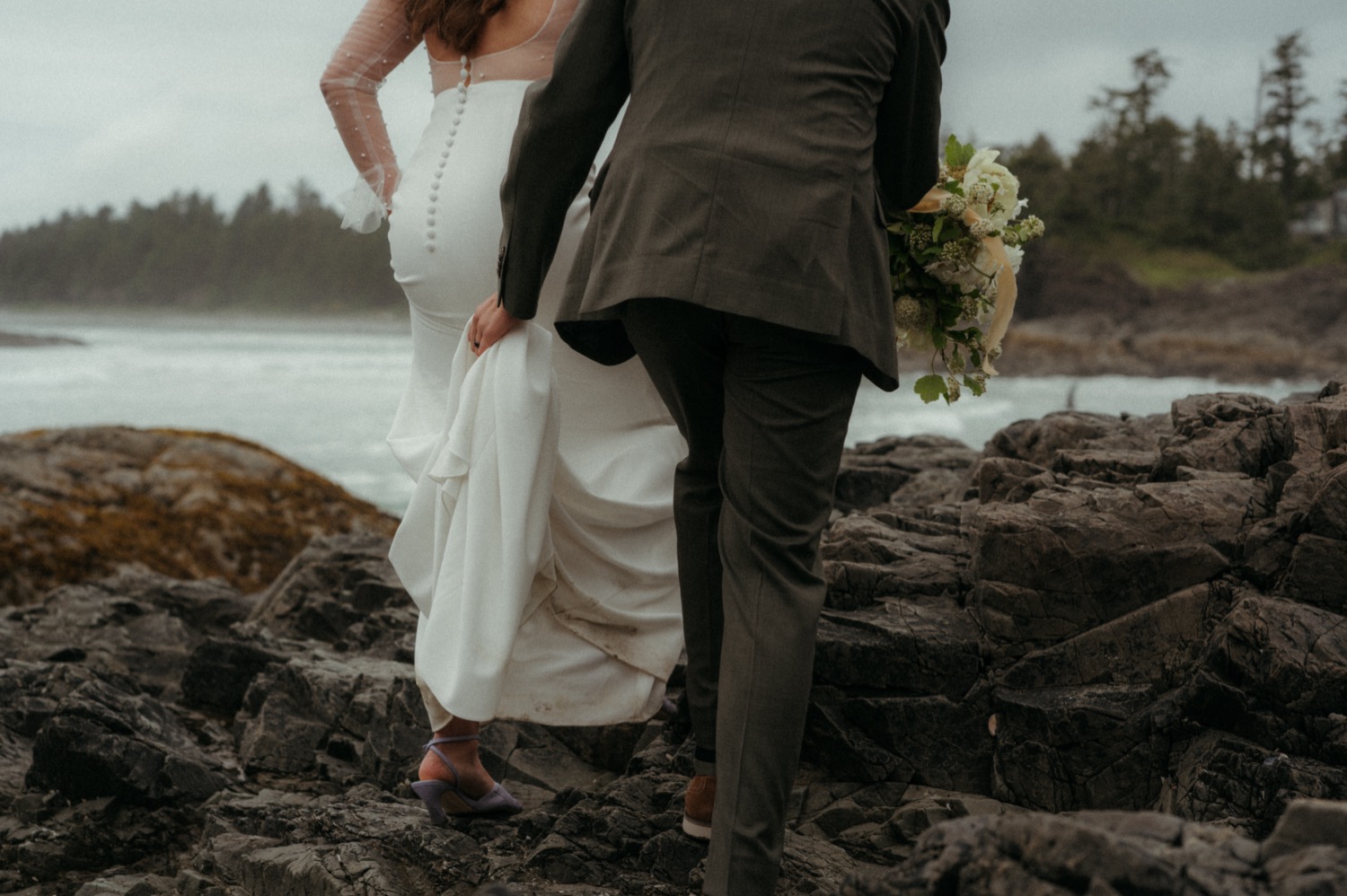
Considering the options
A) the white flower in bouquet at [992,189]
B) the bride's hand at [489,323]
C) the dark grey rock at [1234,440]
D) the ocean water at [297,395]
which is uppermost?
the white flower in bouquet at [992,189]

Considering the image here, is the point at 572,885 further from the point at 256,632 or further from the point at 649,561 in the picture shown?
the point at 256,632

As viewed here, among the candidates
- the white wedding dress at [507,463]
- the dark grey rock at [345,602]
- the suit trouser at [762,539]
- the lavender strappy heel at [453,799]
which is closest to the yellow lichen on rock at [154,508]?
the dark grey rock at [345,602]

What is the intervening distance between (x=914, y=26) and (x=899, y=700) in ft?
6.01

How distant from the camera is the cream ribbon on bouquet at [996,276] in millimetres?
3100

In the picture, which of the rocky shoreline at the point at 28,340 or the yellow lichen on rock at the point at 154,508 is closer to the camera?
the yellow lichen on rock at the point at 154,508

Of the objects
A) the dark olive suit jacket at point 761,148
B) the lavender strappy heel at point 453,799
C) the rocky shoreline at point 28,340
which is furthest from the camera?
the rocky shoreline at point 28,340

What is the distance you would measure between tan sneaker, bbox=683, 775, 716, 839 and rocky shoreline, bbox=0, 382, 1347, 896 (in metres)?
0.04

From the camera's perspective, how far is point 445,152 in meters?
3.62

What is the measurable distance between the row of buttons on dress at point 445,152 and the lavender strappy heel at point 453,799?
1.42 meters

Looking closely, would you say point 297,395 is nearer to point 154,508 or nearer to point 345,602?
point 154,508

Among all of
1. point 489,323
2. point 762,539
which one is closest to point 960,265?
point 762,539

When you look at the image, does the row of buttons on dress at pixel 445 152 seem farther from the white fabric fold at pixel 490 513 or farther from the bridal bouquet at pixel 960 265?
the bridal bouquet at pixel 960 265

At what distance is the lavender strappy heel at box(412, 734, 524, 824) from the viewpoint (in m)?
3.36

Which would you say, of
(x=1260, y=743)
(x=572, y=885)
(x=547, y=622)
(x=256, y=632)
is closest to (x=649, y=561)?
(x=547, y=622)
